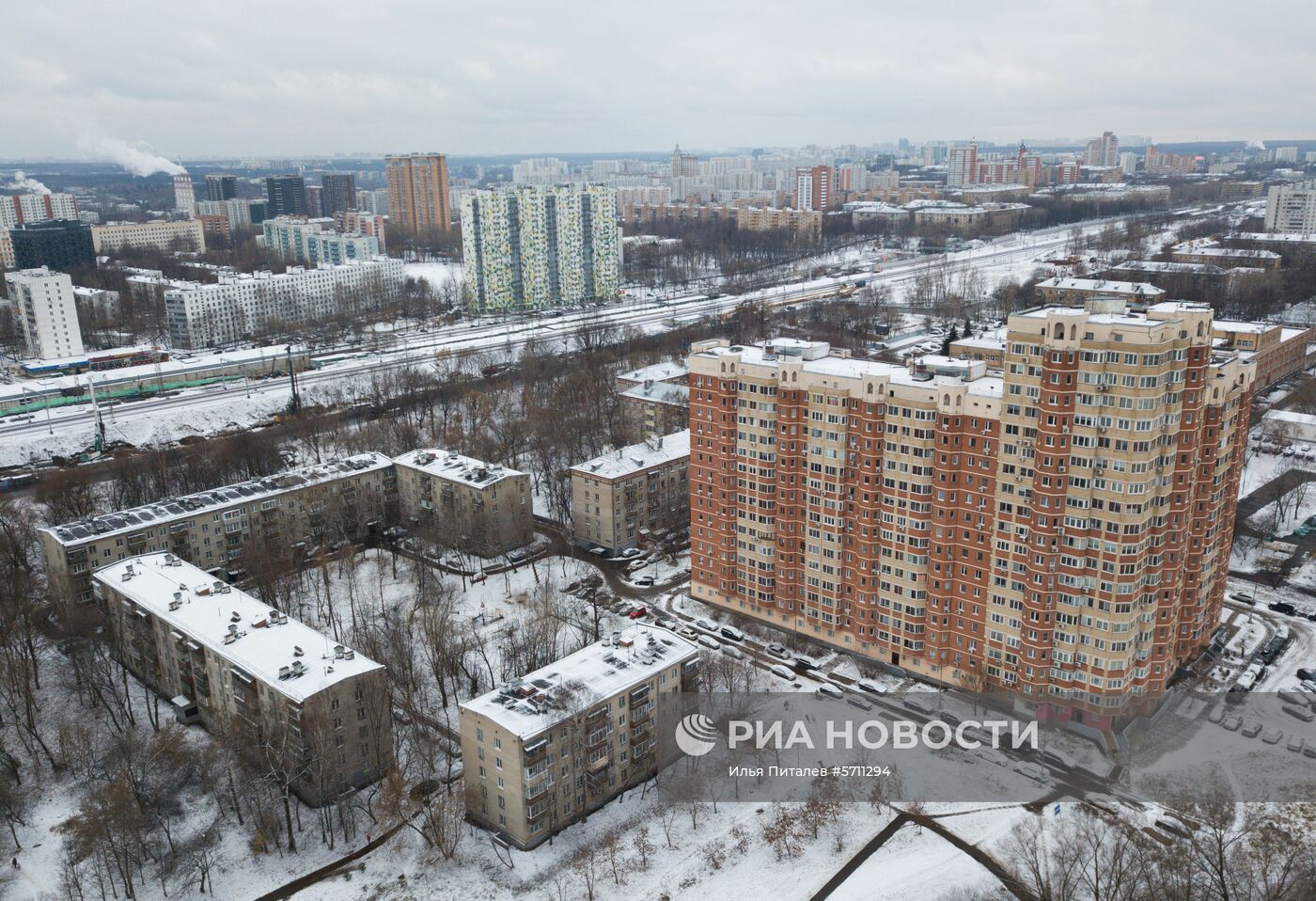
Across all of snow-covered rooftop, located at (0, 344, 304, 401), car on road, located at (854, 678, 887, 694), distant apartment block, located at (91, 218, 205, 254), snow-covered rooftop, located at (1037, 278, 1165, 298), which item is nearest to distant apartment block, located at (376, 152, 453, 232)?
distant apartment block, located at (91, 218, 205, 254)

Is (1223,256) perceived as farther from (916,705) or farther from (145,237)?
(145,237)

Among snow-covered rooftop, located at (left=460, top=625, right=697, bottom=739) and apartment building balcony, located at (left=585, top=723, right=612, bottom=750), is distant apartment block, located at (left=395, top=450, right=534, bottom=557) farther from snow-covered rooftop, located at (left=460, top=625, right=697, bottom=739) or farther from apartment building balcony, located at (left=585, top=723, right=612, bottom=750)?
apartment building balcony, located at (left=585, top=723, right=612, bottom=750)

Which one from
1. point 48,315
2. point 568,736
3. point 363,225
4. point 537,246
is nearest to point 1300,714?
point 568,736

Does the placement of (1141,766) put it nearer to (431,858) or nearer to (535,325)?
(431,858)

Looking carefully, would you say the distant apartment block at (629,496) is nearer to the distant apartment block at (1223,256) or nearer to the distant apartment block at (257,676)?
the distant apartment block at (257,676)

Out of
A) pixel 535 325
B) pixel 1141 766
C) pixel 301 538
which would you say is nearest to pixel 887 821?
pixel 1141 766

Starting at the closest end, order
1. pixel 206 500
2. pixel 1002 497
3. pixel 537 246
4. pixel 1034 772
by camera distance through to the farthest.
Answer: pixel 1034 772
pixel 1002 497
pixel 206 500
pixel 537 246

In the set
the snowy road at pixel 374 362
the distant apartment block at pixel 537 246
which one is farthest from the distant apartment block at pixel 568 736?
the distant apartment block at pixel 537 246
